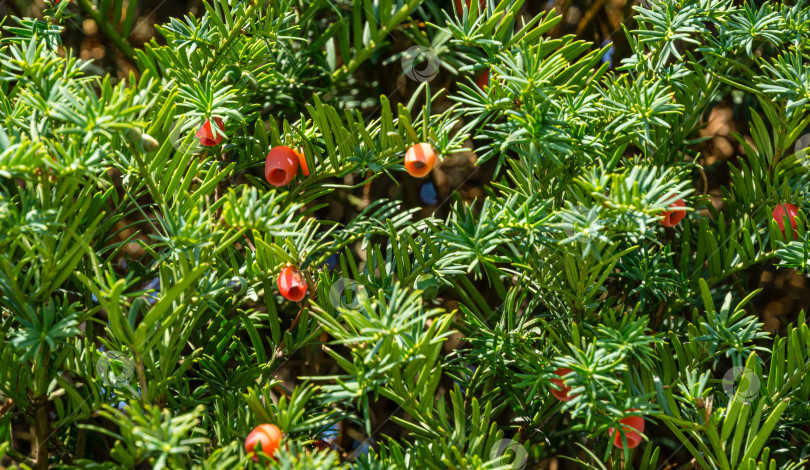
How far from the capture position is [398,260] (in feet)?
2.06

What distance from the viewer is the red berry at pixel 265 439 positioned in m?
0.49

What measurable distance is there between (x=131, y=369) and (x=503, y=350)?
0.95ft

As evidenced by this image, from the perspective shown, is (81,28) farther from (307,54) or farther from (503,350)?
(503,350)

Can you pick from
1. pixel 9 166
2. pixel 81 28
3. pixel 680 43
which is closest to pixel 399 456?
pixel 9 166

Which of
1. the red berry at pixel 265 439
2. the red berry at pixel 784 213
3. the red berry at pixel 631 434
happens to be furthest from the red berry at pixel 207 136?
the red berry at pixel 784 213

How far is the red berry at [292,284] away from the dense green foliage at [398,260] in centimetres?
1

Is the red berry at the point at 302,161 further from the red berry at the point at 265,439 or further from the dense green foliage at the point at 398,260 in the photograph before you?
the red berry at the point at 265,439

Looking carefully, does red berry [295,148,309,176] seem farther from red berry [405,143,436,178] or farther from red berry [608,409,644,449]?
red berry [608,409,644,449]

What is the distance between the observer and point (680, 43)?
841 millimetres

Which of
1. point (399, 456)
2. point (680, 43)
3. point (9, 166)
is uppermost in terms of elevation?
point (9, 166)

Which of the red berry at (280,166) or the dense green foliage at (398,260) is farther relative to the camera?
the red berry at (280,166)

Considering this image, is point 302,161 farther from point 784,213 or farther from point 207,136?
point 784,213

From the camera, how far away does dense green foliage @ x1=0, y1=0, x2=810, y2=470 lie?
488 millimetres

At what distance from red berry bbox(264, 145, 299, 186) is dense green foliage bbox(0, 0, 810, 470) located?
0.02 meters
